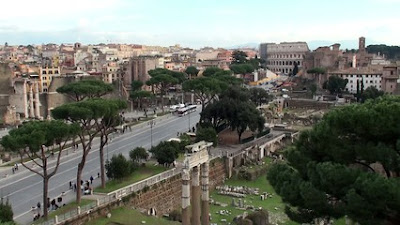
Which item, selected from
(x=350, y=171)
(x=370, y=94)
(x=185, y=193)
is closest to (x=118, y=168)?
(x=185, y=193)

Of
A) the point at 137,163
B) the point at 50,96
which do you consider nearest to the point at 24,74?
the point at 50,96

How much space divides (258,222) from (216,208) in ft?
11.2

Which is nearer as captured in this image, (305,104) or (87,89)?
(87,89)

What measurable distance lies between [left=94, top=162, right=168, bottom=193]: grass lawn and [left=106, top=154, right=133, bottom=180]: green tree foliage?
383 mm

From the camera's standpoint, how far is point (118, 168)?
24.0 meters

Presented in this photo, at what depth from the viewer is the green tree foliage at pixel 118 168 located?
78.5ft

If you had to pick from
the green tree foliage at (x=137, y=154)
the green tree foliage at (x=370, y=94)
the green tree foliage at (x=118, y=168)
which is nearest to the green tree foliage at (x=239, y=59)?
the green tree foliage at (x=370, y=94)

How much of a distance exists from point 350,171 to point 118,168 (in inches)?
560

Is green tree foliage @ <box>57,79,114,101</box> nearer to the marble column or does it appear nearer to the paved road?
the paved road

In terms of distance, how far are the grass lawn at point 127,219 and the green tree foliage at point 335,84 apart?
48.8m

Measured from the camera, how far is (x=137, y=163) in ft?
90.6

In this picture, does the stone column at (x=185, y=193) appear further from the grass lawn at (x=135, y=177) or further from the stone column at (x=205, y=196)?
the grass lawn at (x=135, y=177)

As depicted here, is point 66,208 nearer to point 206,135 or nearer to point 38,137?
point 38,137

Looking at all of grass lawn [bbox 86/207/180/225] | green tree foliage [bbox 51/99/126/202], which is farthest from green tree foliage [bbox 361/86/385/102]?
grass lawn [bbox 86/207/180/225]
